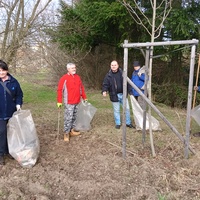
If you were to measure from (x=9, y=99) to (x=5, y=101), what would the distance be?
67 mm

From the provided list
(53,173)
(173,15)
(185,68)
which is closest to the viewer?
(53,173)

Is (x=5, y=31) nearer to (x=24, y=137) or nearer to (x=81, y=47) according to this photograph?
(x=81, y=47)

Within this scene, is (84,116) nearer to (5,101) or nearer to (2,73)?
(5,101)

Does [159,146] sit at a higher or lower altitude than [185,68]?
lower

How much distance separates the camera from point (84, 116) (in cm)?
534

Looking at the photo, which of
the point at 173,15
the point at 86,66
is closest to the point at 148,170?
the point at 173,15

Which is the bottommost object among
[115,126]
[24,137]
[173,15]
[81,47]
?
[115,126]

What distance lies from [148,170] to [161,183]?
356mm

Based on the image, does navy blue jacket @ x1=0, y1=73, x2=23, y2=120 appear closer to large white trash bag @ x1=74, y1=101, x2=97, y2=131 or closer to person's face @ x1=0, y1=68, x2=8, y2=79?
person's face @ x1=0, y1=68, x2=8, y2=79

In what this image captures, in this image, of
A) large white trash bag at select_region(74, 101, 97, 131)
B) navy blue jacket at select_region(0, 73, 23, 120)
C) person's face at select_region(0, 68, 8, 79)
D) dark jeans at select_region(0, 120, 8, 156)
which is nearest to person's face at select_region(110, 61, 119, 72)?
large white trash bag at select_region(74, 101, 97, 131)

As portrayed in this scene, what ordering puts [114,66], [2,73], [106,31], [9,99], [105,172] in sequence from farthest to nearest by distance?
[106,31] → [114,66] → [9,99] → [2,73] → [105,172]

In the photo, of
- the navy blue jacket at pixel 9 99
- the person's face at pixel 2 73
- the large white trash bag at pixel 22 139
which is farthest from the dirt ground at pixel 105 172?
the person's face at pixel 2 73

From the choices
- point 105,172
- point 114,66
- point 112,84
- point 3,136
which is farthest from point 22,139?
point 114,66

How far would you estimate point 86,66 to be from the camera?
45.8 ft
